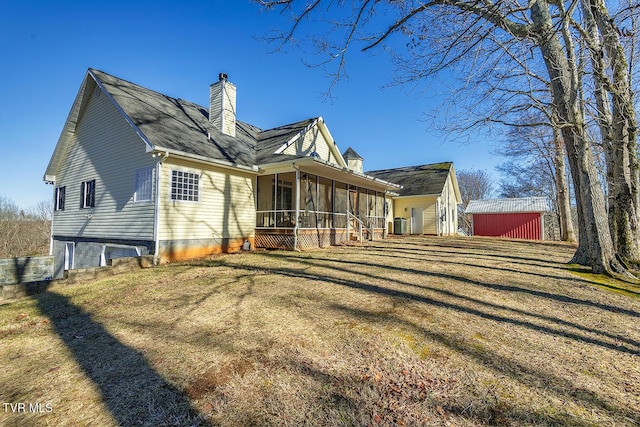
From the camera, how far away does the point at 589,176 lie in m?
7.10

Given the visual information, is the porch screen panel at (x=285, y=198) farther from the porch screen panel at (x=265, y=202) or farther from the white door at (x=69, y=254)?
the white door at (x=69, y=254)

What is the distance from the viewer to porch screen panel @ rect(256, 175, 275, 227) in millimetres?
12859

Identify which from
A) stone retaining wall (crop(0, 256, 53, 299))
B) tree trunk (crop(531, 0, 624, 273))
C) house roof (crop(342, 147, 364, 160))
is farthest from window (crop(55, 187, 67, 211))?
tree trunk (crop(531, 0, 624, 273))

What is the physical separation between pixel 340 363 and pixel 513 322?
105 inches

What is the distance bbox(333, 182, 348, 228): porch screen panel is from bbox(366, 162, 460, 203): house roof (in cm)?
1017

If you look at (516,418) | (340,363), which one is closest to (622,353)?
(516,418)

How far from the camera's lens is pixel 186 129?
1165 centimetres

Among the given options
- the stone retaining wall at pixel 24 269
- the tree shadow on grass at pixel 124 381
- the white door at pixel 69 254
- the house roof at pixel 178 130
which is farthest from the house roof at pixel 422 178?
the stone retaining wall at pixel 24 269

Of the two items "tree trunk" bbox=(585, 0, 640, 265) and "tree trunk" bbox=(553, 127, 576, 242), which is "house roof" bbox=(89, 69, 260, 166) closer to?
"tree trunk" bbox=(585, 0, 640, 265)

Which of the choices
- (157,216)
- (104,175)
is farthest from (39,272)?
(157,216)

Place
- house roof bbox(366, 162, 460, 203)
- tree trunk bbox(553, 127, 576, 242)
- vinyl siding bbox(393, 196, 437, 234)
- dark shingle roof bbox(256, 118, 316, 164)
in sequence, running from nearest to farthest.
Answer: dark shingle roof bbox(256, 118, 316, 164), tree trunk bbox(553, 127, 576, 242), vinyl siding bbox(393, 196, 437, 234), house roof bbox(366, 162, 460, 203)

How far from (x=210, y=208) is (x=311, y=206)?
413cm

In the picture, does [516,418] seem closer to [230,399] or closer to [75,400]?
[230,399]

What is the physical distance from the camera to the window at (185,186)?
969cm
